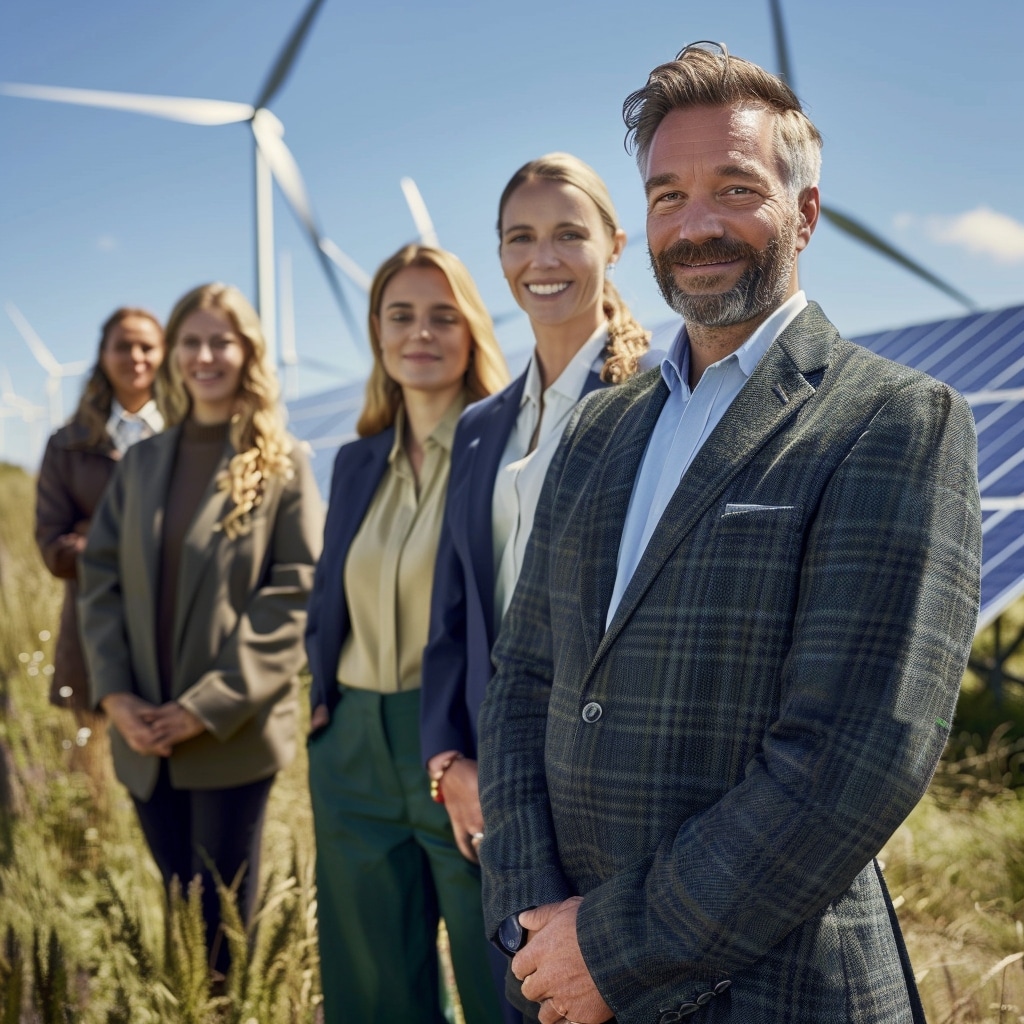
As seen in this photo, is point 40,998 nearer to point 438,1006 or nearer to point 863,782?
point 438,1006

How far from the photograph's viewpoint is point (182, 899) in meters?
4.58

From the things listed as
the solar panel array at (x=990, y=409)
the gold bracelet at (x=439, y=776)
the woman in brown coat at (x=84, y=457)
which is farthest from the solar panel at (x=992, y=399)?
the woman in brown coat at (x=84, y=457)

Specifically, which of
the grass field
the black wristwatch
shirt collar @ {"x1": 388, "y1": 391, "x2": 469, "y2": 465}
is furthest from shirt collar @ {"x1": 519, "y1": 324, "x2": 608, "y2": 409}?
the grass field

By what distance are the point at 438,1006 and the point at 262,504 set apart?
86.7 inches

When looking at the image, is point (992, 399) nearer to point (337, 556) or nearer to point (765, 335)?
point (337, 556)

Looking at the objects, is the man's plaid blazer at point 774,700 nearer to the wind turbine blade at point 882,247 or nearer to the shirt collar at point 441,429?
the shirt collar at point 441,429

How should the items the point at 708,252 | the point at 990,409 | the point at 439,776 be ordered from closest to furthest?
the point at 708,252
the point at 439,776
the point at 990,409

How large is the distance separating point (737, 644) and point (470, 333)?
96.9 inches

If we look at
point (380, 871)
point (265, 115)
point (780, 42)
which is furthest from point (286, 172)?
point (380, 871)

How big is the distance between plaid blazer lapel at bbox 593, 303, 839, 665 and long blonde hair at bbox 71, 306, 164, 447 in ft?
15.5

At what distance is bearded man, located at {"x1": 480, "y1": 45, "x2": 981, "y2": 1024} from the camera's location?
1938 mm

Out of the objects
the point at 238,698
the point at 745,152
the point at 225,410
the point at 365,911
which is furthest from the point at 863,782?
the point at 225,410

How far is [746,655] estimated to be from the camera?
81.8 inches

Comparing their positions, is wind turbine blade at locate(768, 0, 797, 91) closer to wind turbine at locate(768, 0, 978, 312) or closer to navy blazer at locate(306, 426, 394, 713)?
wind turbine at locate(768, 0, 978, 312)
